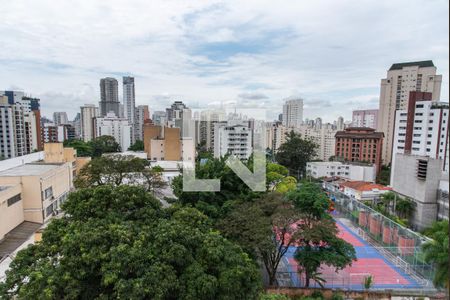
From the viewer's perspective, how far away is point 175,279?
378cm

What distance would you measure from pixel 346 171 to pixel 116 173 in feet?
62.5

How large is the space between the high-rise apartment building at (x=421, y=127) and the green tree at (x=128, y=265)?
20013 mm

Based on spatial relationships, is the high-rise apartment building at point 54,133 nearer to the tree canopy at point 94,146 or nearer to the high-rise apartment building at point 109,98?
the tree canopy at point 94,146

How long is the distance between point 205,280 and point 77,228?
2241 millimetres

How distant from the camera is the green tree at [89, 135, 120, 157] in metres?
29.1

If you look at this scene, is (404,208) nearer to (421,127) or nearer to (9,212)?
(421,127)

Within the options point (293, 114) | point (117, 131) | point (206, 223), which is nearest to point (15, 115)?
point (117, 131)

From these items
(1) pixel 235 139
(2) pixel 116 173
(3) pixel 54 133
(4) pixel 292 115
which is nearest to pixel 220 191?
(2) pixel 116 173

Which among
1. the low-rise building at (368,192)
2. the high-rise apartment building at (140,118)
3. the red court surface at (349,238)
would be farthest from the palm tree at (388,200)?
the high-rise apartment building at (140,118)

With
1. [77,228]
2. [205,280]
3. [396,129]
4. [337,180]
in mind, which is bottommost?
[337,180]

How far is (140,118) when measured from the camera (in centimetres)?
4959

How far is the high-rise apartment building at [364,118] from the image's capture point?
1805 inches

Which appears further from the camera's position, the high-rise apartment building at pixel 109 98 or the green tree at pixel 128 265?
the high-rise apartment building at pixel 109 98

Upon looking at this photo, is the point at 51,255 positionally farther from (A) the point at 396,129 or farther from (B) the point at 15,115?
(B) the point at 15,115
